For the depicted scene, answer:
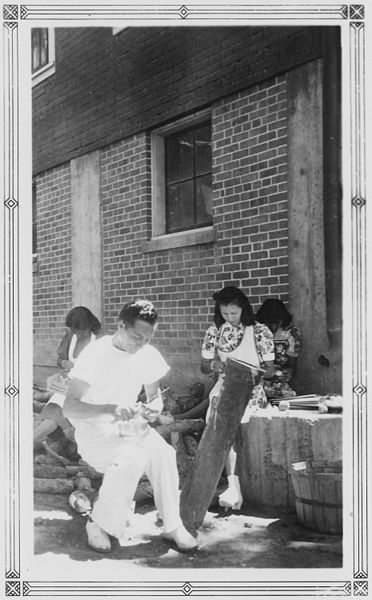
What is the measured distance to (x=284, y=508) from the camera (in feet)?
13.6

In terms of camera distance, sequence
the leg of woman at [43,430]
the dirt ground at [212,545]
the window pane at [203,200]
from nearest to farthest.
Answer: the dirt ground at [212,545] → the leg of woman at [43,430] → the window pane at [203,200]

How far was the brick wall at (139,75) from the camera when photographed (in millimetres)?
5059

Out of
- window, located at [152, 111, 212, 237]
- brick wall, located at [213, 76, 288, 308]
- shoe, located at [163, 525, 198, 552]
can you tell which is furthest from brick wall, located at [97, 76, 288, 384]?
shoe, located at [163, 525, 198, 552]

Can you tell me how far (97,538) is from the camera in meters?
3.53

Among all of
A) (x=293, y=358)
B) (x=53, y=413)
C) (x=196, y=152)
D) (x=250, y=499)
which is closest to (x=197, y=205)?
(x=196, y=152)

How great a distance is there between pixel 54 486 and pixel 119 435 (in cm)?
108

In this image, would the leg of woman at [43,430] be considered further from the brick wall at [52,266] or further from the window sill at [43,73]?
the window sill at [43,73]

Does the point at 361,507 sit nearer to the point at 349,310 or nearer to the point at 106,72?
the point at 349,310

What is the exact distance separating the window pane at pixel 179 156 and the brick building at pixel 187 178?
1 centimetres

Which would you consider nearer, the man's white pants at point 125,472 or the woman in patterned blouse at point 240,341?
the man's white pants at point 125,472

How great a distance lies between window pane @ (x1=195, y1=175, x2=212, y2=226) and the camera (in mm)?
5488

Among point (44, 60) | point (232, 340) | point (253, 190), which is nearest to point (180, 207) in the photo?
point (253, 190)

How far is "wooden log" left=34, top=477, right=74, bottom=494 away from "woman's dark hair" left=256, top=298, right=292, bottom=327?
1.91m

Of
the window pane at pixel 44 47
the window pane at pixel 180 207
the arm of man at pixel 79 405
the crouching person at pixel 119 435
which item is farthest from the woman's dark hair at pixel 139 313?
the window pane at pixel 44 47
